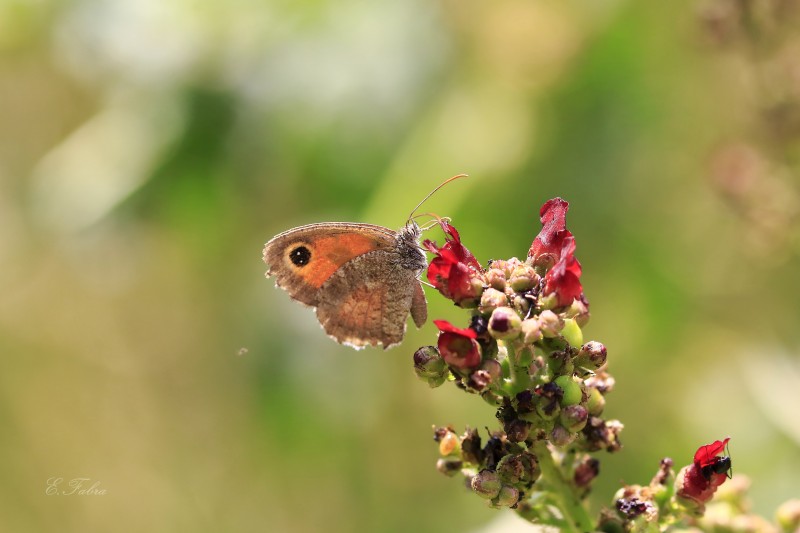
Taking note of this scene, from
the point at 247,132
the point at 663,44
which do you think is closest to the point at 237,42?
the point at 247,132

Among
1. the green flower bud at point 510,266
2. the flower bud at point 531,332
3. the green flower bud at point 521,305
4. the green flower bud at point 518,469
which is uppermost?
the green flower bud at point 510,266

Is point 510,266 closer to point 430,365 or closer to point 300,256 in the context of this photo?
point 430,365

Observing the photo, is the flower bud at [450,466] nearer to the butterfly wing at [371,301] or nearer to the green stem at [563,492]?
the green stem at [563,492]

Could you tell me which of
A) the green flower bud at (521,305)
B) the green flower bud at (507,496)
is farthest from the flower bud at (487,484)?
the green flower bud at (521,305)

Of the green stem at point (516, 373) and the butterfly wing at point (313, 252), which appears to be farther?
the butterfly wing at point (313, 252)

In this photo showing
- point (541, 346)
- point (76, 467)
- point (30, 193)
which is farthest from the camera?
point (76, 467)

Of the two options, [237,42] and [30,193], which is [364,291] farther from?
[30,193]
